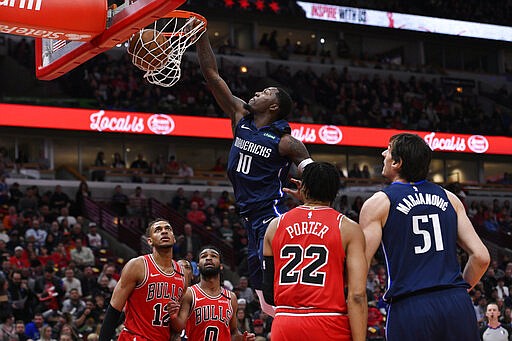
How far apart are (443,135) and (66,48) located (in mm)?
25429

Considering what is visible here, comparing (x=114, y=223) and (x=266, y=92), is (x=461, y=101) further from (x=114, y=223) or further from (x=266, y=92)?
(x=266, y=92)

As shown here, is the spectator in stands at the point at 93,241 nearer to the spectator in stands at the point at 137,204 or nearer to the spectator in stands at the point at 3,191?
the spectator in stands at the point at 3,191

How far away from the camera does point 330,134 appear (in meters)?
29.5

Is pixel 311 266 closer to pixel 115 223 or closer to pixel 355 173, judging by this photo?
pixel 115 223

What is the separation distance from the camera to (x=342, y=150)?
113 feet

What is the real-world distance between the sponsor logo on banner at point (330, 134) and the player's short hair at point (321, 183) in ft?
77.1

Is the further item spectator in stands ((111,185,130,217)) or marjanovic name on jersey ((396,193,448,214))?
spectator in stands ((111,185,130,217))

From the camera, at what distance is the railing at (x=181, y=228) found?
22.8m

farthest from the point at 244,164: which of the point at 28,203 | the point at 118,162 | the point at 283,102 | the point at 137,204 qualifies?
the point at 118,162

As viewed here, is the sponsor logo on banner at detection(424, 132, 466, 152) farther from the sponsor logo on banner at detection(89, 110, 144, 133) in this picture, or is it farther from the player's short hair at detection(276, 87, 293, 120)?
the player's short hair at detection(276, 87, 293, 120)

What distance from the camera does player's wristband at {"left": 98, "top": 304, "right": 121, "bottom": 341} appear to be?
794 cm

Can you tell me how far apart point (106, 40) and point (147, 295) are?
2647 millimetres

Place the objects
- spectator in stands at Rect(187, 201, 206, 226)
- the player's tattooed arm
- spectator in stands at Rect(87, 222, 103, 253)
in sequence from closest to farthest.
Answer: the player's tattooed arm
spectator in stands at Rect(87, 222, 103, 253)
spectator in stands at Rect(187, 201, 206, 226)

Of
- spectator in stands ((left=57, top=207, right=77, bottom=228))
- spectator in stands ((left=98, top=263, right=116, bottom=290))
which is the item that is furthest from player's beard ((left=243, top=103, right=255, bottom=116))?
spectator in stands ((left=57, top=207, right=77, bottom=228))
